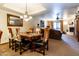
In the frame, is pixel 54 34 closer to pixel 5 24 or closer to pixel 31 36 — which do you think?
pixel 31 36

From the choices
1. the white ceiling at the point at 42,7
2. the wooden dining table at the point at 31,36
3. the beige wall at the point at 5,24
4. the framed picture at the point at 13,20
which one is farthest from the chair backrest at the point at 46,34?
the framed picture at the point at 13,20

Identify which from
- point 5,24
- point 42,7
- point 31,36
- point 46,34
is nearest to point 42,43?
point 46,34

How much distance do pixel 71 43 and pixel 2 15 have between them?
200 centimetres

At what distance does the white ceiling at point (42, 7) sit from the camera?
2693 millimetres

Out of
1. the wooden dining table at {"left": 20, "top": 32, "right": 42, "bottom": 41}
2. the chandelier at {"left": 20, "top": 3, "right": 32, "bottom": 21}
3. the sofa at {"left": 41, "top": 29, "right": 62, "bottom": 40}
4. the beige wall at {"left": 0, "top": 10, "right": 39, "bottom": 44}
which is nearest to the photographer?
the beige wall at {"left": 0, "top": 10, "right": 39, "bottom": 44}

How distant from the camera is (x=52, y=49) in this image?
112 inches

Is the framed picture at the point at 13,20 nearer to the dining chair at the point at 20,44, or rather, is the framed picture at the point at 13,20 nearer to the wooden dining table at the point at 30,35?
the dining chair at the point at 20,44

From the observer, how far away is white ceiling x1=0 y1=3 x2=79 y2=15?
2693mm

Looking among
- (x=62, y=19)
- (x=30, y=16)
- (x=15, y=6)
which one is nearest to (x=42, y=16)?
(x=30, y=16)

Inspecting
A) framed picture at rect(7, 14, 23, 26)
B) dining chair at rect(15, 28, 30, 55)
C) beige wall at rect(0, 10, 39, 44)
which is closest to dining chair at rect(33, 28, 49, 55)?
dining chair at rect(15, 28, 30, 55)

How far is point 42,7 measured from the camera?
2.79 metres

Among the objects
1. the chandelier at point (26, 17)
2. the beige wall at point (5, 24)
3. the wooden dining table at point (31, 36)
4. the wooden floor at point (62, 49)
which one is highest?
the chandelier at point (26, 17)

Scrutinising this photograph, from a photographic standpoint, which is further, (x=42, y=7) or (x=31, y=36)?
(x=31, y=36)

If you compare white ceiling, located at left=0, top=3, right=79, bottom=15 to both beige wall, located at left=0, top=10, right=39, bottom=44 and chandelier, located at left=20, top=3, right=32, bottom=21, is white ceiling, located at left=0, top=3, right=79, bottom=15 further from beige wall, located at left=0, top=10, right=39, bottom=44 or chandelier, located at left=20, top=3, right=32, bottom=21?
beige wall, located at left=0, top=10, right=39, bottom=44
